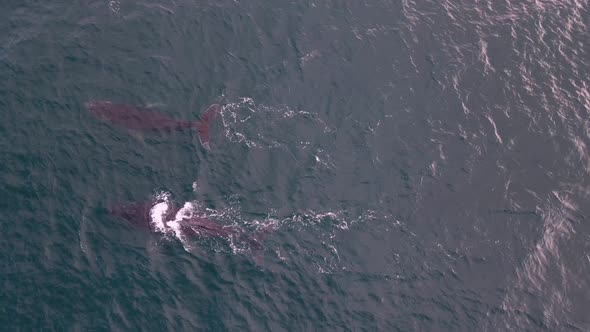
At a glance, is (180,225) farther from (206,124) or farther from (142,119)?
(142,119)

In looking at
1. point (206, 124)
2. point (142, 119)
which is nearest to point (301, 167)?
point (206, 124)

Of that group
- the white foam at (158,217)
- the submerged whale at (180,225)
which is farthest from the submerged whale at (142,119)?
the submerged whale at (180,225)

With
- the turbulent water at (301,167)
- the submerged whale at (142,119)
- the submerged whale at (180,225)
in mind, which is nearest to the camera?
the turbulent water at (301,167)

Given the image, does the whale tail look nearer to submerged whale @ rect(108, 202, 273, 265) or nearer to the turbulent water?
the turbulent water

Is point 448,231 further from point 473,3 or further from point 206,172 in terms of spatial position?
point 473,3

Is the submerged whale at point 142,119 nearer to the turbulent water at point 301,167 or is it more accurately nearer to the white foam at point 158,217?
the turbulent water at point 301,167

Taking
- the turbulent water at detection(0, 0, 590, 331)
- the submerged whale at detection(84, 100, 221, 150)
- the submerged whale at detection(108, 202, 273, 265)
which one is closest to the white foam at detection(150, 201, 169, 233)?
the submerged whale at detection(108, 202, 273, 265)

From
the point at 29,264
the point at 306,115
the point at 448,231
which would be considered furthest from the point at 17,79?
the point at 448,231
